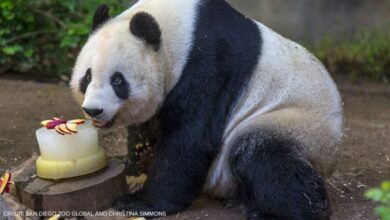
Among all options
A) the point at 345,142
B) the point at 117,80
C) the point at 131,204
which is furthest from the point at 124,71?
the point at 345,142

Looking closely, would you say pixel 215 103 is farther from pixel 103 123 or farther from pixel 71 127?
pixel 71 127

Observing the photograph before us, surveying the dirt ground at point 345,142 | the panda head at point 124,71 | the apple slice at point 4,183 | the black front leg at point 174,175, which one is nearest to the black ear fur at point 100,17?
the panda head at point 124,71

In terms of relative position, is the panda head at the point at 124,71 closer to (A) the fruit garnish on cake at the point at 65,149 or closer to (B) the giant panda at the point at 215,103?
(B) the giant panda at the point at 215,103

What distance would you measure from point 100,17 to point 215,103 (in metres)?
1.01

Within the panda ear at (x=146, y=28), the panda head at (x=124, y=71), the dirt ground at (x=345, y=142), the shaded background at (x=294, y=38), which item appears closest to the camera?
the panda head at (x=124, y=71)

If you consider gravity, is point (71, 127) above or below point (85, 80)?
below

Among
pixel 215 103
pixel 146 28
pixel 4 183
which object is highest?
pixel 146 28

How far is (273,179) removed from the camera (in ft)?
14.4

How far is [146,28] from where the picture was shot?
443cm

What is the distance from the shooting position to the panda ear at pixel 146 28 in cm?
443

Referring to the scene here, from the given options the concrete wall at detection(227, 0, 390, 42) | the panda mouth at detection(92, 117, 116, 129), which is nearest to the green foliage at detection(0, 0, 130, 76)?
the concrete wall at detection(227, 0, 390, 42)

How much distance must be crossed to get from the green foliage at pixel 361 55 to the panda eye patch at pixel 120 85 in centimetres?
570

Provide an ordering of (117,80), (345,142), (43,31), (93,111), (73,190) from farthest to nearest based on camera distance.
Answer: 1. (43,31)
2. (345,142)
3. (73,190)
4. (117,80)
5. (93,111)

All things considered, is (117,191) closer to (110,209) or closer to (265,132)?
(110,209)
